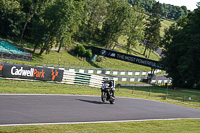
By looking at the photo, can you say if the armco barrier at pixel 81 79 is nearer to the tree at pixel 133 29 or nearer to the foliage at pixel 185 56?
the foliage at pixel 185 56

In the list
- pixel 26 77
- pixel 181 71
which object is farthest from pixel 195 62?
pixel 26 77

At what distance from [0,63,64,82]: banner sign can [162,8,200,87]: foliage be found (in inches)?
1110

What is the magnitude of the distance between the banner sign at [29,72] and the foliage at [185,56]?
28.2m

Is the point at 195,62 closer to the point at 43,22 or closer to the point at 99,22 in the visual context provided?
the point at 43,22

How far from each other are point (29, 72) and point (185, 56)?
33.3m

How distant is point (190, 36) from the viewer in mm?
49906

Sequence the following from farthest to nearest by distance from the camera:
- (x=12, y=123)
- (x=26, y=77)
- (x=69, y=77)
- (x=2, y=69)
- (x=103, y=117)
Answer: (x=69, y=77) < (x=26, y=77) < (x=2, y=69) < (x=103, y=117) < (x=12, y=123)

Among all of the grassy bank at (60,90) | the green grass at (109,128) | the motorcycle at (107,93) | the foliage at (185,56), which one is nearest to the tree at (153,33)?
the foliage at (185,56)

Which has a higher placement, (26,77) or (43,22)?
(43,22)

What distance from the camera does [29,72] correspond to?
25266mm

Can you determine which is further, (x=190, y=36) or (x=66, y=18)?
(x=66, y=18)

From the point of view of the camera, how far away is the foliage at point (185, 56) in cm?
4850

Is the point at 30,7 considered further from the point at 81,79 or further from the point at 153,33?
the point at 153,33

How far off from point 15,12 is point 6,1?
3.37 meters
